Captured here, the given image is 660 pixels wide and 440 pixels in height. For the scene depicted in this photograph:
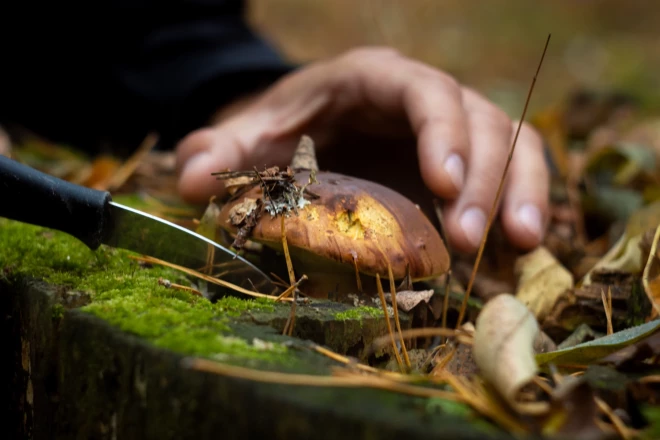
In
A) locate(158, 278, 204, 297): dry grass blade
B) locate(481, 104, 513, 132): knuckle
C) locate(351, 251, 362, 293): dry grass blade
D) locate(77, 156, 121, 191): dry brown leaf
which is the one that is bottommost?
locate(158, 278, 204, 297): dry grass blade

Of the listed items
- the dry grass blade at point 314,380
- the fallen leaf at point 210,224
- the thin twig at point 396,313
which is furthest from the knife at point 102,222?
the dry grass blade at point 314,380

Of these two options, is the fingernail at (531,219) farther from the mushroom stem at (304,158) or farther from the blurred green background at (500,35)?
the blurred green background at (500,35)

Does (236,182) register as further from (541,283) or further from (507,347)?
(541,283)

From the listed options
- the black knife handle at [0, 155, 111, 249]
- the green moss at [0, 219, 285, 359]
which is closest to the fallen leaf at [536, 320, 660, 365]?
the green moss at [0, 219, 285, 359]

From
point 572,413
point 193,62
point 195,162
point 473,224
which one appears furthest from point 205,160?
point 193,62

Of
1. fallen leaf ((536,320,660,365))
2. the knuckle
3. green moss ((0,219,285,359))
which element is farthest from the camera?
the knuckle

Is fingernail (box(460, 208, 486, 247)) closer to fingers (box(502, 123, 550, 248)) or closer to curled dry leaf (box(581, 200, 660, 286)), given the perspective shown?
fingers (box(502, 123, 550, 248))

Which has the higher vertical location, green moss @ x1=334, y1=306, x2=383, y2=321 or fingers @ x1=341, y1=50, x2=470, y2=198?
fingers @ x1=341, y1=50, x2=470, y2=198
